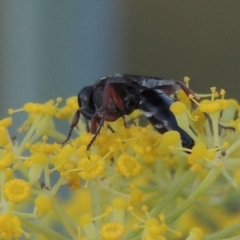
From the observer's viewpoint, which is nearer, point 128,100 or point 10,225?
point 10,225

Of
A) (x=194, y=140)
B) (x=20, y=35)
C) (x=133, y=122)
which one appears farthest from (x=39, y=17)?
(x=194, y=140)

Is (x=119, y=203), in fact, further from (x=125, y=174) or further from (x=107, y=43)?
(x=107, y=43)

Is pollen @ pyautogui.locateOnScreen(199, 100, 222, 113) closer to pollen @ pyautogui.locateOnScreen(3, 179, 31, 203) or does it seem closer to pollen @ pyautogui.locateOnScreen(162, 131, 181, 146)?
pollen @ pyautogui.locateOnScreen(162, 131, 181, 146)

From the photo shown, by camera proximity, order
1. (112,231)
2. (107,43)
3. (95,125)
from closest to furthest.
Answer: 1. (112,231)
2. (95,125)
3. (107,43)

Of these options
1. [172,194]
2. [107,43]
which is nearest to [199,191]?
[172,194]

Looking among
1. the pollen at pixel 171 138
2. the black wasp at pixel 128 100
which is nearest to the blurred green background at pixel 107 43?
the black wasp at pixel 128 100

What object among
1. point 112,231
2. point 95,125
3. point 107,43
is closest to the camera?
point 112,231

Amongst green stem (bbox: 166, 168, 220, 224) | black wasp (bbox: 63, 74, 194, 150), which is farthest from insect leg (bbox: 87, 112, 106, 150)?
green stem (bbox: 166, 168, 220, 224)

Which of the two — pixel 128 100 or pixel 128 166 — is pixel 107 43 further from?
pixel 128 166
